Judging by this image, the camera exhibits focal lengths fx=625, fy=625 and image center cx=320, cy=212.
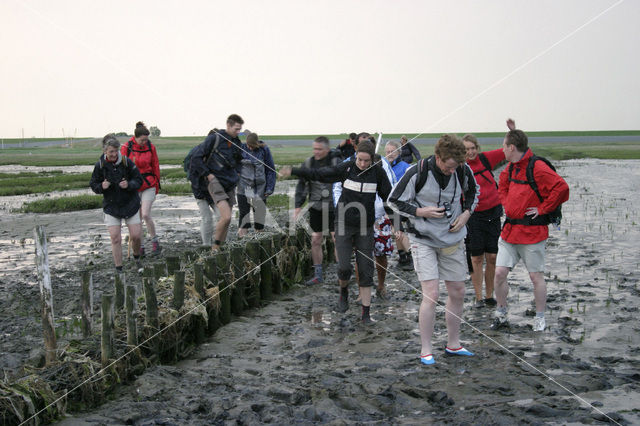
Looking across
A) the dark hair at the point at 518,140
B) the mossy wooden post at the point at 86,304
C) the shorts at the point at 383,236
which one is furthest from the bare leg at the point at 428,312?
the mossy wooden post at the point at 86,304

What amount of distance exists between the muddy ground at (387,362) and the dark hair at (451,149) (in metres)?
2.04

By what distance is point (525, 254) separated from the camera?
23.2 ft

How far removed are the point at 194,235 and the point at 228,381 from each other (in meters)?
9.17

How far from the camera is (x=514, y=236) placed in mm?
7066

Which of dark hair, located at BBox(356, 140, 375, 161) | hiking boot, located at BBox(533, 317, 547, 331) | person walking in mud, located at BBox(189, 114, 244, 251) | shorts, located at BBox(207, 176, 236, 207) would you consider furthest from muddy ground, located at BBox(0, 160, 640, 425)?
dark hair, located at BBox(356, 140, 375, 161)

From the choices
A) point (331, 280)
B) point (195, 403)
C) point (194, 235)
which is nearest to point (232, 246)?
point (331, 280)

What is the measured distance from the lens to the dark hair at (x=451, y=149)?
6.02m

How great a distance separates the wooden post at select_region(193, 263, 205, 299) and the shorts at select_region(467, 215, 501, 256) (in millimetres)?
3526

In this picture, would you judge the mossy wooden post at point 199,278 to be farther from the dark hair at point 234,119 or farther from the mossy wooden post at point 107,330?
the dark hair at point 234,119

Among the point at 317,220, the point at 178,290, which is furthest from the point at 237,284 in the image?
the point at 317,220

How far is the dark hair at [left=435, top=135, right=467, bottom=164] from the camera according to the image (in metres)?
6.02

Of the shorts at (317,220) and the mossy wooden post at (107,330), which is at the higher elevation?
the shorts at (317,220)

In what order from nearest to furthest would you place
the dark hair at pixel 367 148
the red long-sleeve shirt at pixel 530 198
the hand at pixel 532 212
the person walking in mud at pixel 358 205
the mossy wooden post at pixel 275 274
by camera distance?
the red long-sleeve shirt at pixel 530 198
the hand at pixel 532 212
the dark hair at pixel 367 148
the person walking in mud at pixel 358 205
the mossy wooden post at pixel 275 274

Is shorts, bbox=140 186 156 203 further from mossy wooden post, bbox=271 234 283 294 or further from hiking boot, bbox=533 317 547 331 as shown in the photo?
hiking boot, bbox=533 317 547 331
